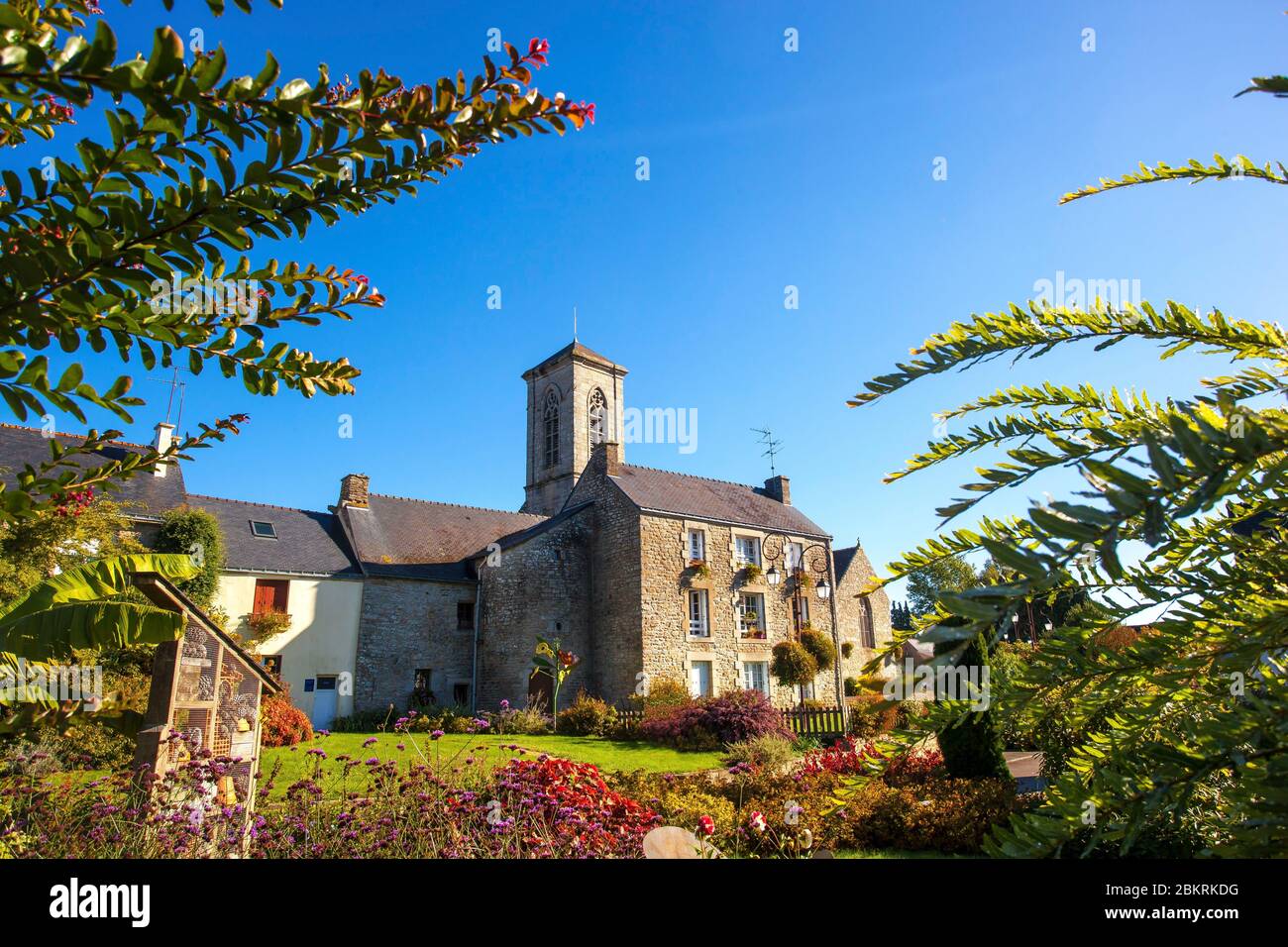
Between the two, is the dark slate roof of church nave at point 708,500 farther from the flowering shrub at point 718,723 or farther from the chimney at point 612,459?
the flowering shrub at point 718,723

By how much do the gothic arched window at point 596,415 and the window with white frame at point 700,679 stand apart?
741 inches

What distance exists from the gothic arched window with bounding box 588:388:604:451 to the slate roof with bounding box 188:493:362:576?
17.6 metres

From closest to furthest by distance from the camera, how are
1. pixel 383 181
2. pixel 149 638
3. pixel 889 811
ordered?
pixel 383 181 < pixel 149 638 < pixel 889 811

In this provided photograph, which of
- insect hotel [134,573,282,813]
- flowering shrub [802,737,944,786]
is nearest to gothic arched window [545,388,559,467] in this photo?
flowering shrub [802,737,944,786]

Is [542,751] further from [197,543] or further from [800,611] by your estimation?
[800,611]

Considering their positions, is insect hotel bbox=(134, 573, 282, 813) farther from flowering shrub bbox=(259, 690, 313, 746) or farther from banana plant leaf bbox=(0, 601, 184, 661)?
flowering shrub bbox=(259, 690, 313, 746)

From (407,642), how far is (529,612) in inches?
175

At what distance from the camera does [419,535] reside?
28.0 metres

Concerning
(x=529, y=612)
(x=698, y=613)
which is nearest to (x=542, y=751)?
(x=529, y=612)

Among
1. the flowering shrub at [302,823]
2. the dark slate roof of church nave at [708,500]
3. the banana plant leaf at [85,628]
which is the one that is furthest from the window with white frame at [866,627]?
the banana plant leaf at [85,628]
